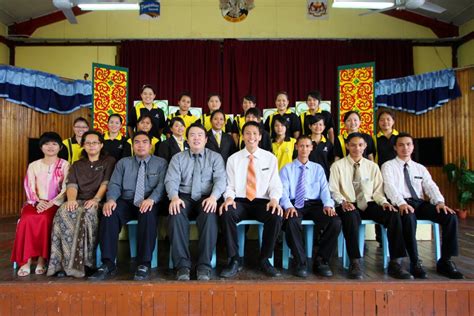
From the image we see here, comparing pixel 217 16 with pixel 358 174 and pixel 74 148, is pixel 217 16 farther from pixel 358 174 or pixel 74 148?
pixel 358 174

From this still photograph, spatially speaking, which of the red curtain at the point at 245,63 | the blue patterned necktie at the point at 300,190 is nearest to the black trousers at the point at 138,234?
the blue patterned necktie at the point at 300,190

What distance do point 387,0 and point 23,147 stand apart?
21.5 feet

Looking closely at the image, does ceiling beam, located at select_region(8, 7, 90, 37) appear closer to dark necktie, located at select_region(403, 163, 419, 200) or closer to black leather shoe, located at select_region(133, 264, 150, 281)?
black leather shoe, located at select_region(133, 264, 150, 281)

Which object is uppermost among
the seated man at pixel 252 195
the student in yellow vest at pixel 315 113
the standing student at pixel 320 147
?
the student in yellow vest at pixel 315 113

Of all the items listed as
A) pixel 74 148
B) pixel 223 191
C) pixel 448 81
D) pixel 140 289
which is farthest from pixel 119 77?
pixel 448 81

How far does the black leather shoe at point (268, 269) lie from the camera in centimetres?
245

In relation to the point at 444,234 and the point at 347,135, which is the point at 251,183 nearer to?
the point at 347,135

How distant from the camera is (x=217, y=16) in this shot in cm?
796

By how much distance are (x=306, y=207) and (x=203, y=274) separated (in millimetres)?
993

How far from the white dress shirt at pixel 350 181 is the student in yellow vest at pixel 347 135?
413 millimetres

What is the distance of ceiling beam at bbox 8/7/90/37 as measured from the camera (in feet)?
25.9

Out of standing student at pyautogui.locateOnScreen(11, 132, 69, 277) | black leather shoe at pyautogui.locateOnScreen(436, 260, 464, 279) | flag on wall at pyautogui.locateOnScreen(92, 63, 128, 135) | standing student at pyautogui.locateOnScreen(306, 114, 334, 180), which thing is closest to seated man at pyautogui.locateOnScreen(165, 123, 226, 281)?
standing student at pyautogui.locateOnScreen(11, 132, 69, 277)

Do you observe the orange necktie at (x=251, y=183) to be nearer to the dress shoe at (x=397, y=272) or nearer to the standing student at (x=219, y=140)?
the standing student at (x=219, y=140)

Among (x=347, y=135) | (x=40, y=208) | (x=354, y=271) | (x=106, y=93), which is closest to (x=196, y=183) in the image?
(x=40, y=208)
